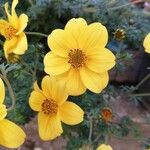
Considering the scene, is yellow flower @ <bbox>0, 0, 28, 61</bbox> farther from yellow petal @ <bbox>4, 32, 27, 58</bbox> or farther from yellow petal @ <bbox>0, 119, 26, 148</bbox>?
yellow petal @ <bbox>0, 119, 26, 148</bbox>

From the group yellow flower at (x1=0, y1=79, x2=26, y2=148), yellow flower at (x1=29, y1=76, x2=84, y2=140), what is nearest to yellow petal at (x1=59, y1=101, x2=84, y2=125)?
yellow flower at (x1=29, y1=76, x2=84, y2=140)

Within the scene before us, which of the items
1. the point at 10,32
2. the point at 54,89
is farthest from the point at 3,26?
the point at 54,89

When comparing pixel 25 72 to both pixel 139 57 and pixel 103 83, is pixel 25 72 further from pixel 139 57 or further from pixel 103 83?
pixel 139 57

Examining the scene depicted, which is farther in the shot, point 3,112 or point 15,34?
point 15,34

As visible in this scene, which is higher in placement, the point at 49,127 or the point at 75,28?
the point at 75,28

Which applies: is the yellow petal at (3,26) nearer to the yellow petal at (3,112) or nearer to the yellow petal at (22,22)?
the yellow petal at (22,22)

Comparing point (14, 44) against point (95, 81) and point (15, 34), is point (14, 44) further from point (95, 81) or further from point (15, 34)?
point (95, 81)

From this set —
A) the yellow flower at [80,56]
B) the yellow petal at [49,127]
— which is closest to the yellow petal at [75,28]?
the yellow flower at [80,56]
